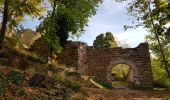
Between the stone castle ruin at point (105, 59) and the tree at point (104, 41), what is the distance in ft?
38.1

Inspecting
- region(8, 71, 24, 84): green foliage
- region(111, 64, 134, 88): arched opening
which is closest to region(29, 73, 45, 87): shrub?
region(8, 71, 24, 84): green foliage

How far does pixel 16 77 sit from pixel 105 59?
1662 centimetres

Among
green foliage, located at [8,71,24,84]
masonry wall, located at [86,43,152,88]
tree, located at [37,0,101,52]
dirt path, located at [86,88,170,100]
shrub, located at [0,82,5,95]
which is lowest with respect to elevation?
dirt path, located at [86,88,170,100]

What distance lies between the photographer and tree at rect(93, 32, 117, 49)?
38344 mm

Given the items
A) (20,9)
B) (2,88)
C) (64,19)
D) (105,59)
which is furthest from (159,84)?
(2,88)

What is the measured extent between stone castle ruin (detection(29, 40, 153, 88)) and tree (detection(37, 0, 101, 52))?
4245mm

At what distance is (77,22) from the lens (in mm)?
19359

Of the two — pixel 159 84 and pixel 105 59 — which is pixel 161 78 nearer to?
pixel 159 84

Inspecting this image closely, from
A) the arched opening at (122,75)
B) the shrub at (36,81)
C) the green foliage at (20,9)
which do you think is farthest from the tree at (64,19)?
the arched opening at (122,75)

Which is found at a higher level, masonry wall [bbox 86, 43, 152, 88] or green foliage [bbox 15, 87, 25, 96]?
masonry wall [bbox 86, 43, 152, 88]

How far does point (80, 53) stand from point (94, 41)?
15085 millimetres

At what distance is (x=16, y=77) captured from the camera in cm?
1061

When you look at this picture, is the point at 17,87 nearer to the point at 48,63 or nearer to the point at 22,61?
the point at 22,61

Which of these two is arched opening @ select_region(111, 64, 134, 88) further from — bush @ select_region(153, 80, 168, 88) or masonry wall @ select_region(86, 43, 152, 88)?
masonry wall @ select_region(86, 43, 152, 88)
